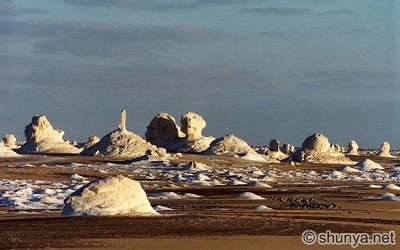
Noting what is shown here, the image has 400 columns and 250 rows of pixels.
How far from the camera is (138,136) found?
65.6m

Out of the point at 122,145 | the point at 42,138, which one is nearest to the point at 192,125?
the point at 122,145

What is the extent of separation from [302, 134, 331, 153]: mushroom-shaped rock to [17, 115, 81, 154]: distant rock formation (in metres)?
20.4

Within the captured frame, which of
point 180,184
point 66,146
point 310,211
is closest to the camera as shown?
point 310,211

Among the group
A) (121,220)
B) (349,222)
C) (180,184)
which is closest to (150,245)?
(121,220)

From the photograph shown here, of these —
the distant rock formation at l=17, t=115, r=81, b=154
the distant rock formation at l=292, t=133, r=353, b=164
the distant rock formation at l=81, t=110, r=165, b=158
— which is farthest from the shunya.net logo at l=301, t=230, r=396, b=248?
the distant rock formation at l=17, t=115, r=81, b=154

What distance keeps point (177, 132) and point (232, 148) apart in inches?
357

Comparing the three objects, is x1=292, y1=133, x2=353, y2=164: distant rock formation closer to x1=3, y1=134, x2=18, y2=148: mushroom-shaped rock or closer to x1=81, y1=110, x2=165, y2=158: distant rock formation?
x1=81, y1=110, x2=165, y2=158: distant rock formation

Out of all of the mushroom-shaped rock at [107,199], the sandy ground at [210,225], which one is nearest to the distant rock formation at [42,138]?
the sandy ground at [210,225]

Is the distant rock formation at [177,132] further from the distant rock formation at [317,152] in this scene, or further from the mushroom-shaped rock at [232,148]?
the distant rock formation at [317,152]

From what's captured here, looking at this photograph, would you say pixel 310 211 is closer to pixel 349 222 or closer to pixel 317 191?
pixel 349 222

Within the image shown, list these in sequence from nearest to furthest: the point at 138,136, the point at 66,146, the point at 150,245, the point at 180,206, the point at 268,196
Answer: the point at 150,245 < the point at 180,206 < the point at 268,196 < the point at 138,136 < the point at 66,146

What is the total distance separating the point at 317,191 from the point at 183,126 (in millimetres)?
43474

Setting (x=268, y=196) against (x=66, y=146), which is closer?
(x=268, y=196)

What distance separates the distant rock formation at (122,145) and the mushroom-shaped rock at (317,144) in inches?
524
